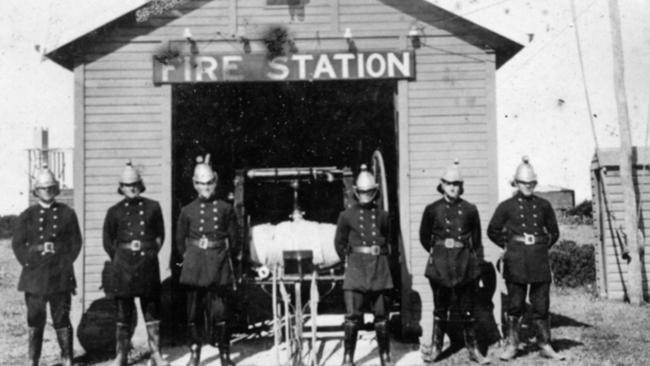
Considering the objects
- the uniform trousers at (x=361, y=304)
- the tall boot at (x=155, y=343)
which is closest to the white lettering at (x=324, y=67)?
the uniform trousers at (x=361, y=304)

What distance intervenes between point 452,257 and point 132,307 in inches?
144

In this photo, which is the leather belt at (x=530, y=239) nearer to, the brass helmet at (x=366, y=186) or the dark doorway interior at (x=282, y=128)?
the brass helmet at (x=366, y=186)

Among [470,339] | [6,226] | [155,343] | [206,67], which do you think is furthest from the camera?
[6,226]

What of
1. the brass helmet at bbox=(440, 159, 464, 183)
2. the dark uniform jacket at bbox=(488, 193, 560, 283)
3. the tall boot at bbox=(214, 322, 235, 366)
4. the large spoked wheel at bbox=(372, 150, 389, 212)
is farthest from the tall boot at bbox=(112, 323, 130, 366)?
the dark uniform jacket at bbox=(488, 193, 560, 283)

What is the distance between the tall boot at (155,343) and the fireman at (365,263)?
208cm

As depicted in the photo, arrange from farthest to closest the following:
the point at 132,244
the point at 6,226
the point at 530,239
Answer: the point at 6,226 < the point at 530,239 < the point at 132,244

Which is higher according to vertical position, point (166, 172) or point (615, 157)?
point (615, 157)

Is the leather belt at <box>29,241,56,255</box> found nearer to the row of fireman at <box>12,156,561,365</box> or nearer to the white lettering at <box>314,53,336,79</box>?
the row of fireman at <box>12,156,561,365</box>

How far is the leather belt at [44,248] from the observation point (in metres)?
7.66

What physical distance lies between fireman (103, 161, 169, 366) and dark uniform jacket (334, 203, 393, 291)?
2.10 meters

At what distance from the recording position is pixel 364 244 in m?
7.85

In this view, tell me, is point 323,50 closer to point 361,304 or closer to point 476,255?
point 476,255

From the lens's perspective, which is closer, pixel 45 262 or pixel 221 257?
pixel 45 262

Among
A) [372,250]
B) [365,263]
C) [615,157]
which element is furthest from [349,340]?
[615,157]
